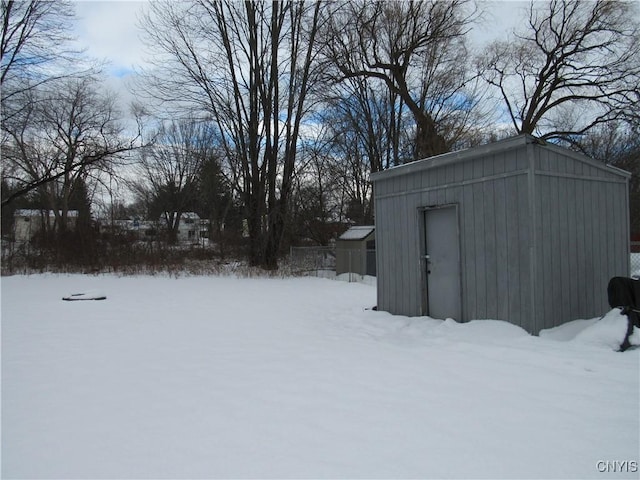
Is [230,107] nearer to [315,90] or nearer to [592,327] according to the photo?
[315,90]

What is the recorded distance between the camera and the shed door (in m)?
7.10

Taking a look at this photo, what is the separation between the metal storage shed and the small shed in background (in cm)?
766

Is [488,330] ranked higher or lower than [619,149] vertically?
lower

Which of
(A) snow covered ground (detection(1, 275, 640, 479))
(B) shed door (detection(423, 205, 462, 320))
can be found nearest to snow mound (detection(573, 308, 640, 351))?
(A) snow covered ground (detection(1, 275, 640, 479))

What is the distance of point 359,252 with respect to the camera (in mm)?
15812

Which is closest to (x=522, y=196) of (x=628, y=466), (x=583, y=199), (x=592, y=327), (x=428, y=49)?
(x=583, y=199)

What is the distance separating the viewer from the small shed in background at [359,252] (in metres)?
15.8

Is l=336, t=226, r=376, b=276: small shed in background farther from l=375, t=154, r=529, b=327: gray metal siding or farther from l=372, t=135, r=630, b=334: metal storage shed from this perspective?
l=372, t=135, r=630, b=334: metal storage shed

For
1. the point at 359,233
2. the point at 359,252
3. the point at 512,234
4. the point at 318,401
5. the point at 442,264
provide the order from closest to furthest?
the point at 318,401
the point at 512,234
the point at 442,264
the point at 359,252
the point at 359,233

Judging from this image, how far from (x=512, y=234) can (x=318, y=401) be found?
12.6 ft

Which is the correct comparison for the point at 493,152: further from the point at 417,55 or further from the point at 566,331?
the point at 417,55

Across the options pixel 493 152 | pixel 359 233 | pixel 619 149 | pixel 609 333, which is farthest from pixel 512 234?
pixel 619 149

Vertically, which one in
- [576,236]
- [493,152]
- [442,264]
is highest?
[493,152]

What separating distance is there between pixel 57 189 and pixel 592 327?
4298 centimetres
